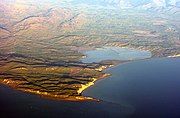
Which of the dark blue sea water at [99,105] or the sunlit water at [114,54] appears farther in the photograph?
the sunlit water at [114,54]

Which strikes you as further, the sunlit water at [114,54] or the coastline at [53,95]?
the sunlit water at [114,54]

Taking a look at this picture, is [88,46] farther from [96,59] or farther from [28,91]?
[28,91]

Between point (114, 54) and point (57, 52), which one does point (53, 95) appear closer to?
point (57, 52)

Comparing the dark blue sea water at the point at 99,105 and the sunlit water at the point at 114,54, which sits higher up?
the sunlit water at the point at 114,54

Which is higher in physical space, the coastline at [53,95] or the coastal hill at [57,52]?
the coastal hill at [57,52]

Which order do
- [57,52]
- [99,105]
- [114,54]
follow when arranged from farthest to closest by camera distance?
[114,54] → [57,52] → [99,105]

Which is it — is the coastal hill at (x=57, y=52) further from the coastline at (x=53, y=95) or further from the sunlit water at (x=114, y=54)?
the sunlit water at (x=114, y=54)

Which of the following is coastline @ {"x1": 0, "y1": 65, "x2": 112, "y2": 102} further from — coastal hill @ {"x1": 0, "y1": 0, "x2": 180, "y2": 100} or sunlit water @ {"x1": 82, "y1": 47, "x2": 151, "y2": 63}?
sunlit water @ {"x1": 82, "y1": 47, "x2": 151, "y2": 63}

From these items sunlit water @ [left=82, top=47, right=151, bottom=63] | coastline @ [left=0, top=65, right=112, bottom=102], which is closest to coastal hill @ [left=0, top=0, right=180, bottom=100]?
coastline @ [left=0, top=65, right=112, bottom=102]

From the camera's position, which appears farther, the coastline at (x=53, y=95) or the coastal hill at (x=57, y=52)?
the coastal hill at (x=57, y=52)

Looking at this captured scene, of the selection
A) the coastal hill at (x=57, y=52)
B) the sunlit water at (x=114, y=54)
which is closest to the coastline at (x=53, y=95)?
the coastal hill at (x=57, y=52)

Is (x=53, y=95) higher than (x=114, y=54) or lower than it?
lower

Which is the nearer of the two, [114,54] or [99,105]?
[99,105]

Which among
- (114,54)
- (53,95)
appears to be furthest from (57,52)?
(53,95)
